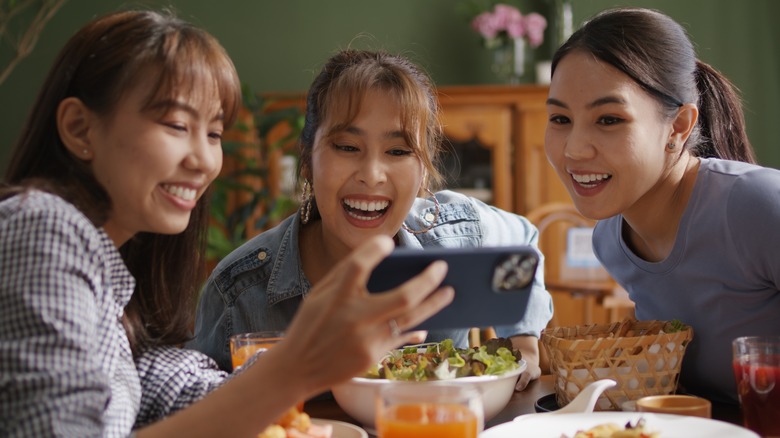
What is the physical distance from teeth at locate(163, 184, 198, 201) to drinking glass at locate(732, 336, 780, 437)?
80 centimetres

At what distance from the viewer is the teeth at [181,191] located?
1.15m

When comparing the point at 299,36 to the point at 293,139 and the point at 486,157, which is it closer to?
the point at 293,139

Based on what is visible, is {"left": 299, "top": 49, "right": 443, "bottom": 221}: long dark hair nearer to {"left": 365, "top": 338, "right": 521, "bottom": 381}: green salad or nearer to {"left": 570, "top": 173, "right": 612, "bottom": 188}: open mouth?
{"left": 570, "top": 173, "right": 612, "bottom": 188}: open mouth

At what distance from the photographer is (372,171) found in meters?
1.71

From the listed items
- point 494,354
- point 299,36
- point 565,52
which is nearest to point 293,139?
point 299,36

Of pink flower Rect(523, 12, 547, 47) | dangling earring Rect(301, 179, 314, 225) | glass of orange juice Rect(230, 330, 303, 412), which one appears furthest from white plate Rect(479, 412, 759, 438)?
pink flower Rect(523, 12, 547, 47)

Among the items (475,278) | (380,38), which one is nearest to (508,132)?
(380,38)

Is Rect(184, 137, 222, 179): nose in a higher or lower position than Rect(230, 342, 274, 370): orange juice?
higher

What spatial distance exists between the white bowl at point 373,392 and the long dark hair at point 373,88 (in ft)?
2.14

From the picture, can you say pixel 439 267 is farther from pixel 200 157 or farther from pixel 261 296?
pixel 261 296

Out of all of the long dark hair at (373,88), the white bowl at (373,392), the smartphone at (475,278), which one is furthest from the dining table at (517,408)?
the long dark hair at (373,88)

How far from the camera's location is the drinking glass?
1.13m

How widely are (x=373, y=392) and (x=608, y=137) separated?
73 cm

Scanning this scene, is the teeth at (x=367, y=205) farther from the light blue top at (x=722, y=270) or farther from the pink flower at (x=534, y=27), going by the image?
the pink flower at (x=534, y=27)
